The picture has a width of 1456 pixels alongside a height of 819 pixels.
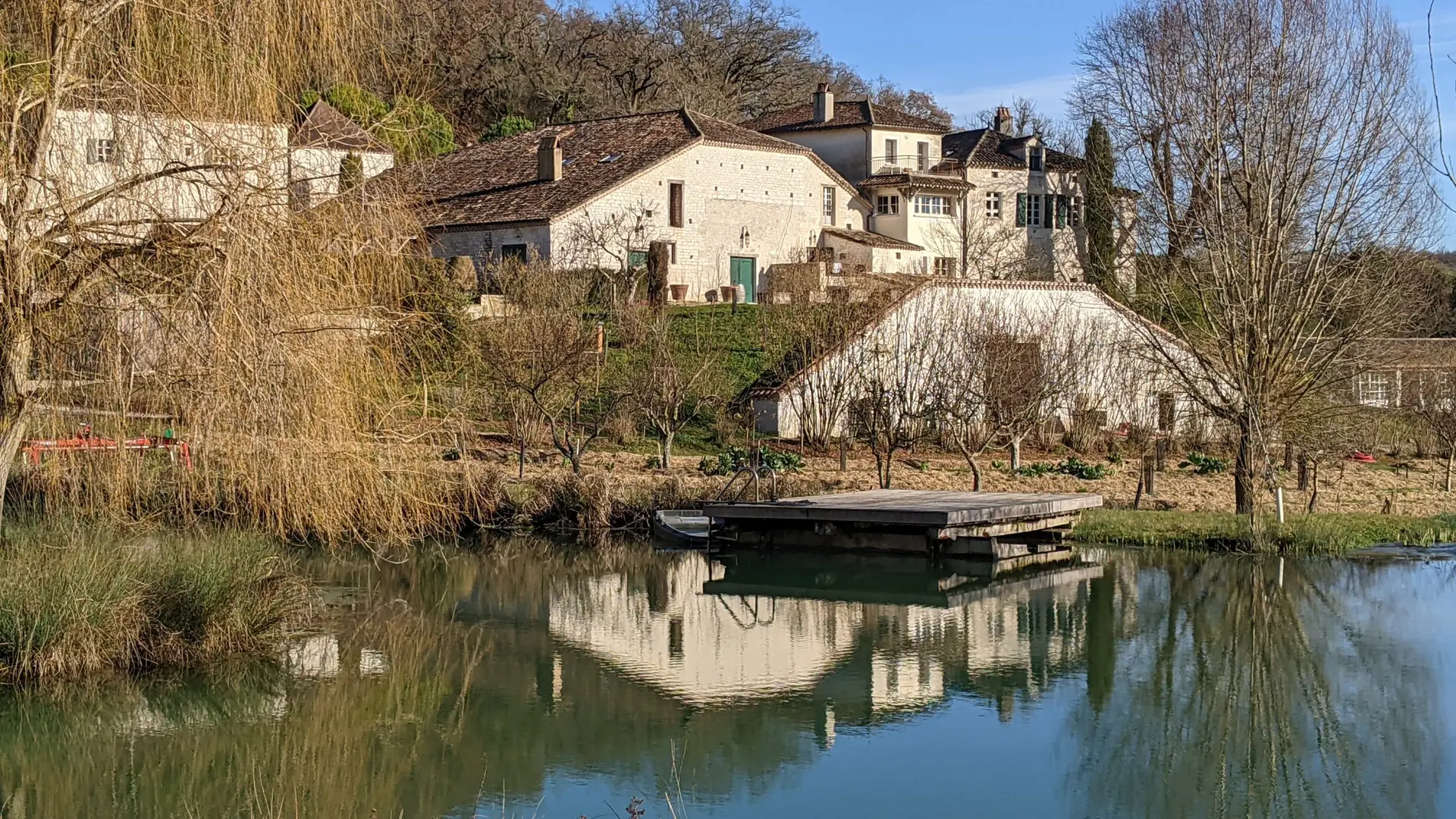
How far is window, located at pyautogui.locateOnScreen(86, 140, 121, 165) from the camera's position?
31.4 ft

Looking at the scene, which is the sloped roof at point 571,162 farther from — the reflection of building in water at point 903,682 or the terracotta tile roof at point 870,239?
the reflection of building in water at point 903,682

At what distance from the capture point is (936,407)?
2747 centimetres

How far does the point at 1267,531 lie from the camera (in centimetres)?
1967

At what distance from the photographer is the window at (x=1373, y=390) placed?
3353 centimetres

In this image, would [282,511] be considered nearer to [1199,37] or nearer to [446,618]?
[446,618]

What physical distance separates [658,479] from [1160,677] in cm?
1205

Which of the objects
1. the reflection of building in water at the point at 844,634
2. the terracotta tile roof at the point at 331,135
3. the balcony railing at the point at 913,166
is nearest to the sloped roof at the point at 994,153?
the balcony railing at the point at 913,166

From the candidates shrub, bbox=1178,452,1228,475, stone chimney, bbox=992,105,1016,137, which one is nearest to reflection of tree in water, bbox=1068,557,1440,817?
shrub, bbox=1178,452,1228,475

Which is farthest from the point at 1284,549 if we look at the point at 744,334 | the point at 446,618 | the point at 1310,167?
the point at 744,334

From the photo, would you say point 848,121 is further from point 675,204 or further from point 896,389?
point 896,389

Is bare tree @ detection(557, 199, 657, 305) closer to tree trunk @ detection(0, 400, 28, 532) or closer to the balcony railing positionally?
the balcony railing

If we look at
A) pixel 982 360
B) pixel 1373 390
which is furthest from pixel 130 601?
pixel 1373 390

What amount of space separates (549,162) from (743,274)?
654cm

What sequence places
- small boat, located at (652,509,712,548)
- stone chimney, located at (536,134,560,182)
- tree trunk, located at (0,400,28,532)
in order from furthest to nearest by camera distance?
1. stone chimney, located at (536,134,560,182)
2. small boat, located at (652,509,712,548)
3. tree trunk, located at (0,400,28,532)
